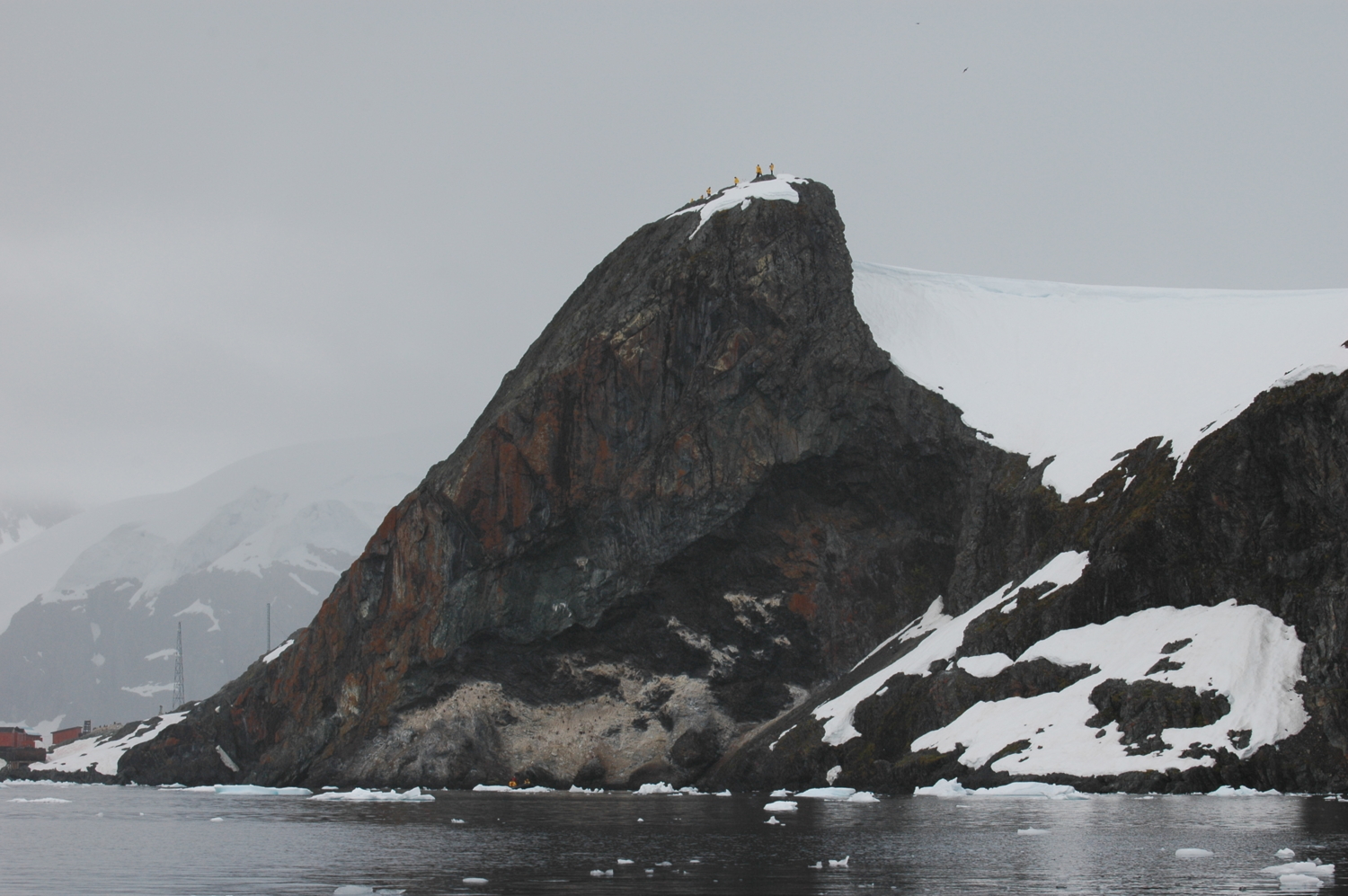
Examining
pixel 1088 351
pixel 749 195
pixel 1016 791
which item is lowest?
pixel 1016 791

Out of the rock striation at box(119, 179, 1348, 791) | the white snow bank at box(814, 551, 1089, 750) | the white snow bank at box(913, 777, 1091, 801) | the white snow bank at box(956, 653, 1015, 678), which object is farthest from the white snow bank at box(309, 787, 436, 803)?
the white snow bank at box(956, 653, 1015, 678)

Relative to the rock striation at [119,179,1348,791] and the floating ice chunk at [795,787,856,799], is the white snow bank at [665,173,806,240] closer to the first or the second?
the rock striation at [119,179,1348,791]

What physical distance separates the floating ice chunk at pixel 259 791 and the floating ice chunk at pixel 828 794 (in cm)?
5156

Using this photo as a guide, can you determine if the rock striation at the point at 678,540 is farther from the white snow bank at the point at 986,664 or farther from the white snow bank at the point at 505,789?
the white snow bank at the point at 986,664

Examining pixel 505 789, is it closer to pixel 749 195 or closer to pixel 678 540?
pixel 678 540

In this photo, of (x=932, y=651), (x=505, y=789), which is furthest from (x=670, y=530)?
(x=932, y=651)

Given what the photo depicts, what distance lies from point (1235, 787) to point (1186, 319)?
61.4 meters

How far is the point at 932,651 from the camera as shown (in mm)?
79438

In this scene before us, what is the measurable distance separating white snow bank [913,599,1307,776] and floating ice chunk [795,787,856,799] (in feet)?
16.1

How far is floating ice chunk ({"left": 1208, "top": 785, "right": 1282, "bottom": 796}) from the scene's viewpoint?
50.2m

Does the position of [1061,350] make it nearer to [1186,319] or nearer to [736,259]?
[1186,319]

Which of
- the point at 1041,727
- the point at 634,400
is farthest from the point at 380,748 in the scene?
the point at 1041,727

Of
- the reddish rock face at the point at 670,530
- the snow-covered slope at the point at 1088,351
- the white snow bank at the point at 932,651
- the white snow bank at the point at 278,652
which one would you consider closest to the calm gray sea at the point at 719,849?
the white snow bank at the point at 932,651

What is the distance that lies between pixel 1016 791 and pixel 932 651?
23479 mm
